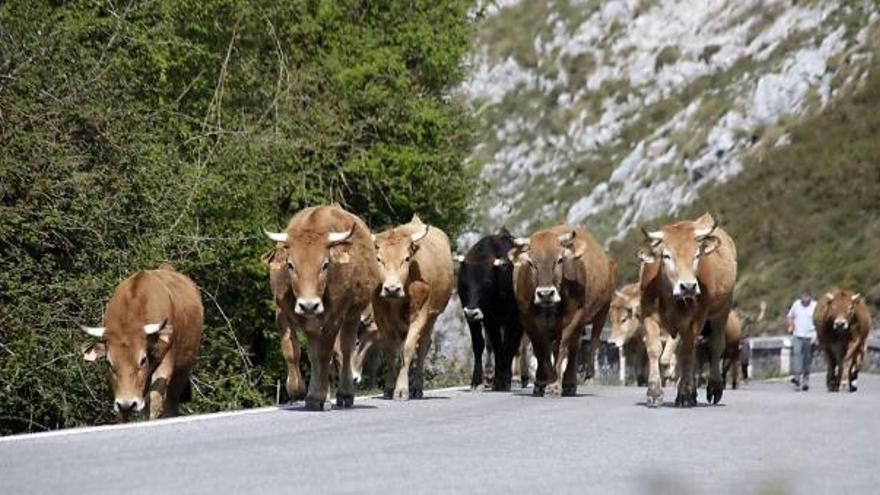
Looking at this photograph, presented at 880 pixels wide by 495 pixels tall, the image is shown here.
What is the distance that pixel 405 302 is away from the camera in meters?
23.5

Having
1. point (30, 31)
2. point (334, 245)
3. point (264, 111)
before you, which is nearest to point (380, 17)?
point (264, 111)

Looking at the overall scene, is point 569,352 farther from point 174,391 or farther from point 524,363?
point 174,391

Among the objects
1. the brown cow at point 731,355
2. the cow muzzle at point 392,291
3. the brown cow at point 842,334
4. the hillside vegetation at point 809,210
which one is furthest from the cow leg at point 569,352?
the hillside vegetation at point 809,210

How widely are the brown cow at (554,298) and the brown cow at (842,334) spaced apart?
10.4 meters

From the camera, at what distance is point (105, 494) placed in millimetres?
10820

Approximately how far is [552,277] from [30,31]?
856cm

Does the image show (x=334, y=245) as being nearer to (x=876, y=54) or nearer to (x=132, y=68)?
(x=132, y=68)

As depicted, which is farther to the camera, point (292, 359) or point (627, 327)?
point (627, 327)

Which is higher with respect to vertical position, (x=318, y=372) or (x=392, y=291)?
(x=392, y=291)

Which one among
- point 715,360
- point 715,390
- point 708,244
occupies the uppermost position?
point 708,244

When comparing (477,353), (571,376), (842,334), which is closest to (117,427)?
(571,376)

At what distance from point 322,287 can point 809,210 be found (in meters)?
58.7

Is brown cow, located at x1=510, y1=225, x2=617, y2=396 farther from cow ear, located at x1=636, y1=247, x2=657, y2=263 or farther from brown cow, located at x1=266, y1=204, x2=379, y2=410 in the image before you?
brown cow, located at x1=266, y1=204, x2=379, y2=410

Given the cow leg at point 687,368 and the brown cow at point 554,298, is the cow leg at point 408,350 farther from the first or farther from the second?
the cow leg at point 687,368
